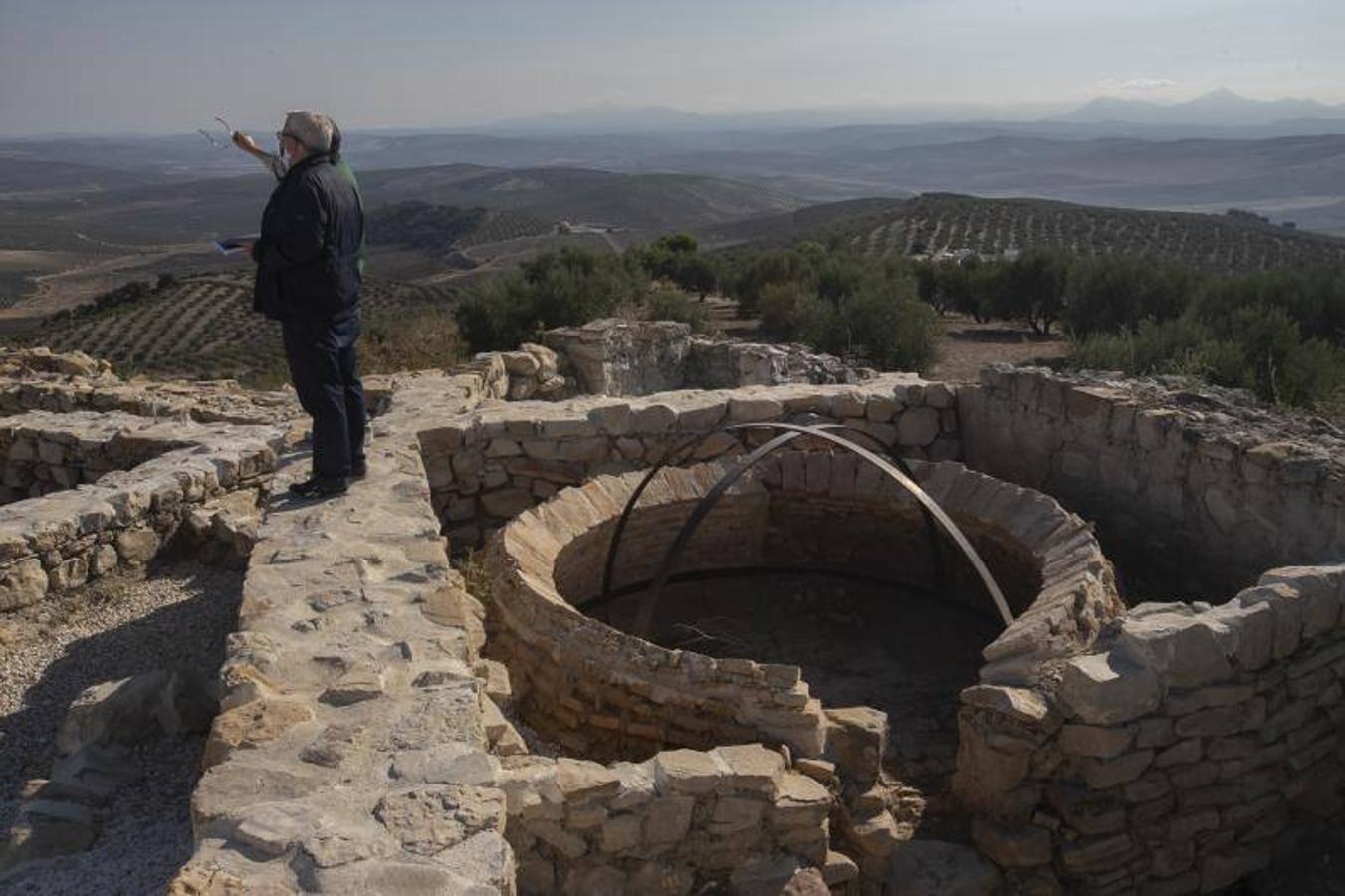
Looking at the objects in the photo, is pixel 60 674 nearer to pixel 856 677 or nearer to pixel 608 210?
pixel 856 677

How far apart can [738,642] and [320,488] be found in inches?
101

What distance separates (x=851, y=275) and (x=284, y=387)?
1273cm

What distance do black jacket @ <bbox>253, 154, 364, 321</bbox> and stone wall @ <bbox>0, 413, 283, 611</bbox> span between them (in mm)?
1960

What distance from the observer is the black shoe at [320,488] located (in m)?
5.34

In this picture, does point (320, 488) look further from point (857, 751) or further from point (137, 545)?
point (857, 751)

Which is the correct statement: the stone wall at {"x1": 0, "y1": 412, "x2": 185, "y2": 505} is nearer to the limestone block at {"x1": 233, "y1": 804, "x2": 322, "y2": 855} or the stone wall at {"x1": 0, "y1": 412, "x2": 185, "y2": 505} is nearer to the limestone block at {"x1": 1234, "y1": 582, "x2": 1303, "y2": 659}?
the limestone block at {"x1": 233, "y1": 804, "x2": 322, "y2": 855}

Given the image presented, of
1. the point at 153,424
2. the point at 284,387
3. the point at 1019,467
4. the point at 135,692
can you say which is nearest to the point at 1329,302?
the point at 1019,467

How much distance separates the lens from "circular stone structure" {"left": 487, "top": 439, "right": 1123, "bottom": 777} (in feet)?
14.1

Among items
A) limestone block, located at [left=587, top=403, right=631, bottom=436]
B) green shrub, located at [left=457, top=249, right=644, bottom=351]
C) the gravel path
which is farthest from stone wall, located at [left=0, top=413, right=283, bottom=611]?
green shrub, located at [left=457, top=249, right=644, bottom=351]

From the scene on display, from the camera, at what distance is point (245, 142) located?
5156 mm

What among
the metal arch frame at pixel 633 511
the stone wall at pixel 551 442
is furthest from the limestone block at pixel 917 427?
the metal arch frame at pixel 633 511

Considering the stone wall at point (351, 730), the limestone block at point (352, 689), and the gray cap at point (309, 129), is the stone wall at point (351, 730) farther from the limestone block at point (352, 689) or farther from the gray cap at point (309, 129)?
the gray cap at point (309, 129)

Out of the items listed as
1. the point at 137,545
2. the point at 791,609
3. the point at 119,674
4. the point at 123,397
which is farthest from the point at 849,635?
the point at 123,397

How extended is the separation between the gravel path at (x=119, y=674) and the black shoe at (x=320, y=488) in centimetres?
74
